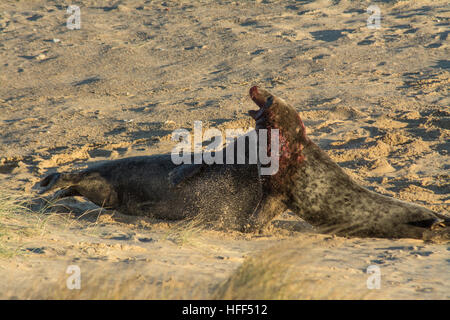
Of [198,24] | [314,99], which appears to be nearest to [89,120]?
[314,99]

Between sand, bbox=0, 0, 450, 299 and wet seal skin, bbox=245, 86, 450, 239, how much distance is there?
15 cm

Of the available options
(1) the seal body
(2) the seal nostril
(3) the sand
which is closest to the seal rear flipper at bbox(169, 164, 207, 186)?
(1) the seal body

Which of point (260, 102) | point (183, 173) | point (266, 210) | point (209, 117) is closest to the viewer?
point (266, 210)

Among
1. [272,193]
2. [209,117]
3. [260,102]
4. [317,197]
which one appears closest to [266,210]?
[272,193]

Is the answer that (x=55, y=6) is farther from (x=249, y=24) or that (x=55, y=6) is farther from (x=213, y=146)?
(x=213, y=146)

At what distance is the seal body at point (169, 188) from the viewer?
4957 millimetres

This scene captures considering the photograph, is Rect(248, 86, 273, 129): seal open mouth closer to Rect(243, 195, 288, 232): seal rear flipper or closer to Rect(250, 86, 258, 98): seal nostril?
Rect(250, 86, 258, 98): seal nostril

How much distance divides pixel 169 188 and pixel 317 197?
131 centimetres

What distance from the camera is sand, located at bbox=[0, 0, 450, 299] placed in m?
3.51

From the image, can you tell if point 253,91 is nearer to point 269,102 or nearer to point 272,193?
point 269,102

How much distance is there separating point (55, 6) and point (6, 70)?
3.70 metres

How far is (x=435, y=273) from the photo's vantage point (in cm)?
386

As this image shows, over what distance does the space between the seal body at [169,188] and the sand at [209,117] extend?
16 centimetres

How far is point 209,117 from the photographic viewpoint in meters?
7.97
